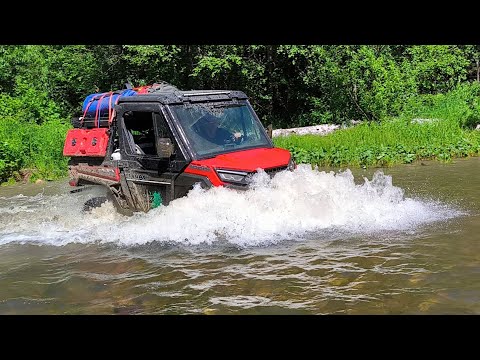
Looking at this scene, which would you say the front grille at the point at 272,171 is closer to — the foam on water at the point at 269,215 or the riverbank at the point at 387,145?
the foam on water at the point at 269,215

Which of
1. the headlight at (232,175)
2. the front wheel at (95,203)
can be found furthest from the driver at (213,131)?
the front wheel at (95,203)

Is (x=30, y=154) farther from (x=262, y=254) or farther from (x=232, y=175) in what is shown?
(x=262, y=254)

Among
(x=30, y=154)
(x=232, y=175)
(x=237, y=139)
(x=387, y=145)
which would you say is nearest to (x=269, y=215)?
(x=232, y=175)

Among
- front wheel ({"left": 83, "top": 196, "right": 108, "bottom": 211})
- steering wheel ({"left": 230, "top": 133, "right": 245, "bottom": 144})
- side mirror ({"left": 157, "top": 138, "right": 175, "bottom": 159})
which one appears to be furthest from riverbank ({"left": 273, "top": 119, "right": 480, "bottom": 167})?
side mirror ({"left": 157, "top": 138, "right": 175, "bottom": 159})

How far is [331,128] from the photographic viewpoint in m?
20.6

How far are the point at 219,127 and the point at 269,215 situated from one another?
1584mm

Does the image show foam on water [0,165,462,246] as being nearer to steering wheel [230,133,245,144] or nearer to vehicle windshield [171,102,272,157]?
vehicle windshield [171,102,272,157]

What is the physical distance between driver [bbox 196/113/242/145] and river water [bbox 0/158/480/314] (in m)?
0.97

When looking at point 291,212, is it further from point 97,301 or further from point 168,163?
point 97,301

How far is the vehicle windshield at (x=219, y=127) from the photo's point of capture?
8102mm

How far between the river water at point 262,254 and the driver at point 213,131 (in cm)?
97
